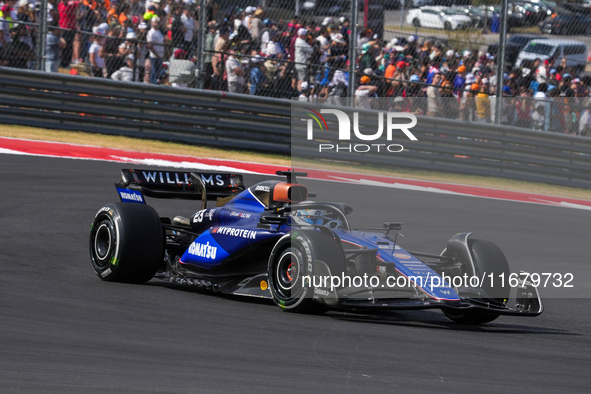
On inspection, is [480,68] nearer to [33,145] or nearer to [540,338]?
[33,145]

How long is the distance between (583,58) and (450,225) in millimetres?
8603

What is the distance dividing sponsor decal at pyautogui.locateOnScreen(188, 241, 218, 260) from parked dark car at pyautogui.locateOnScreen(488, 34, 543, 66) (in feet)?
29.7

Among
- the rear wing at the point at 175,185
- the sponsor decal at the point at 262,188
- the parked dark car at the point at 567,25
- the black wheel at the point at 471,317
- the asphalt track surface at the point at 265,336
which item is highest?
the parked dark car at the point at 567,25

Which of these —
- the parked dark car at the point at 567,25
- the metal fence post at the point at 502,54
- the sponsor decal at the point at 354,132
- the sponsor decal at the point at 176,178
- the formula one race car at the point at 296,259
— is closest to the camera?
the formula one race car at the point at 296,259

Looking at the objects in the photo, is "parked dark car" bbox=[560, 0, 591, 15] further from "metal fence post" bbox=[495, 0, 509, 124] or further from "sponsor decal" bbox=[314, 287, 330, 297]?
"sponsor decal" bbox=[314, 287, 330, 297]

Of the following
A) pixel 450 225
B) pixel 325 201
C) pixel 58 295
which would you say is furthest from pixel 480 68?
pixel 58 295

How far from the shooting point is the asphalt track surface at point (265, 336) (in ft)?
15.2

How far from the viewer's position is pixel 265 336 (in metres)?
5.79

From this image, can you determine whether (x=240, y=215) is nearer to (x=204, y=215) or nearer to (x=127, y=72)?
(x=204, y=215)

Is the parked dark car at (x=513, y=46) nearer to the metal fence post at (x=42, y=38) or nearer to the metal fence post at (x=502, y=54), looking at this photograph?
the metal fence post at (x=502, y=54)

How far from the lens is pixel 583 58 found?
1557 centimetres

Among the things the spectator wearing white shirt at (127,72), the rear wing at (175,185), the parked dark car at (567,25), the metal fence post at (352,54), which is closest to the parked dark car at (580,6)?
Answer: the parked dark car at (567,25)

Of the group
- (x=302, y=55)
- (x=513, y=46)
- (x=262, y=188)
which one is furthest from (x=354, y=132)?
(x=513, y=46)

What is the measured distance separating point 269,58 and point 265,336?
961 centimetres
